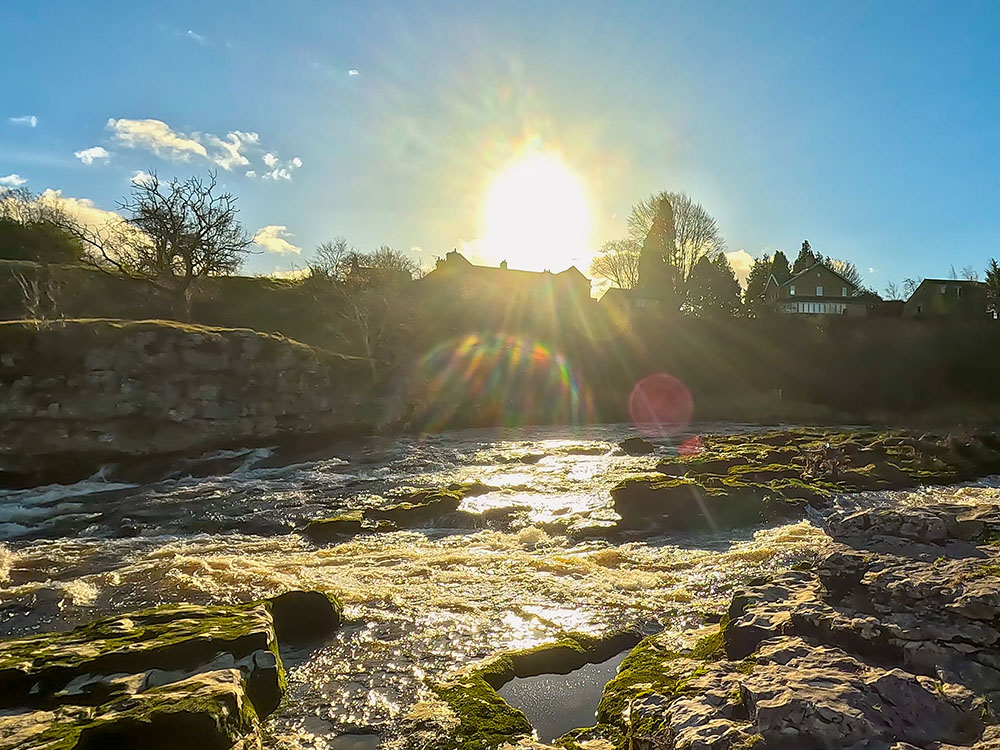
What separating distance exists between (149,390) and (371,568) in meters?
20.8

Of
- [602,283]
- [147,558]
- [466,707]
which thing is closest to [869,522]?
[466,707]

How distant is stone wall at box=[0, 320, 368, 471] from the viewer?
23.6 meters

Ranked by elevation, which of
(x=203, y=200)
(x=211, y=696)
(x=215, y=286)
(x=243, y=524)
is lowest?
(x=243, y=524)

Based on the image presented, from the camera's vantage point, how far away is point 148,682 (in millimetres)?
5703

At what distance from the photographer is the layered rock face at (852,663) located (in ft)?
13.5

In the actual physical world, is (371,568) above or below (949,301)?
below

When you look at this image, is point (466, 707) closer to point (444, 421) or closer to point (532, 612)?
point (532, 612)

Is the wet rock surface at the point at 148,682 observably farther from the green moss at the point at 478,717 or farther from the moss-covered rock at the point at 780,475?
the moss-covered rock at the point at 780,475

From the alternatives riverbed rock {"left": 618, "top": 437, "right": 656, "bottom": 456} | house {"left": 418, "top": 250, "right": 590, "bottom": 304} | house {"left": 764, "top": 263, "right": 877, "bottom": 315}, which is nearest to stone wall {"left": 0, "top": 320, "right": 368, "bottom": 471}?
riverbed rock {"left": 618, "top": 437, "right": 656, "bottom": 456}

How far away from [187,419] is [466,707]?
25.3m

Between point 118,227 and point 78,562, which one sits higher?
point 118,227

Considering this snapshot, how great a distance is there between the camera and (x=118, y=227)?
4372 cm

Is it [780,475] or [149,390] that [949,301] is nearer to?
[780,475]

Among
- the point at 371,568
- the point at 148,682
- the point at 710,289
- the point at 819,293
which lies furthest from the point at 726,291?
the point at 148,682
